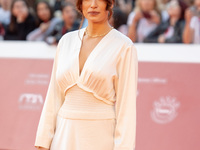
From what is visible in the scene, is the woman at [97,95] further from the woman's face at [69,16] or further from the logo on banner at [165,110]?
the woman's face at [69,16]

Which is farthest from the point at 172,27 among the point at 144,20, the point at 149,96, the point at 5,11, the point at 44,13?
the point at 5,11

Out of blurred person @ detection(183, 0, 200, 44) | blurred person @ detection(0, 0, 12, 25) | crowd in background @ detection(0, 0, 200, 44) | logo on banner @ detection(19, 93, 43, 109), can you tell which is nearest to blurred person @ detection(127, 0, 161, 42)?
crowd in background @ detection(0, 0, 200, 44)

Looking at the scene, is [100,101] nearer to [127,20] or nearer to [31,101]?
[31,101]

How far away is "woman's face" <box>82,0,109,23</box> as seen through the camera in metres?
2.34

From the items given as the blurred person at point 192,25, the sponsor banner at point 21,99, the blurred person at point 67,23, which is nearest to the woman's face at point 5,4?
the blurred person at point 67,23

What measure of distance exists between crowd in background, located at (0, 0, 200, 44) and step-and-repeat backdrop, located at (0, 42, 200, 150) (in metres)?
0.47

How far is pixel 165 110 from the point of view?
476 centimetres

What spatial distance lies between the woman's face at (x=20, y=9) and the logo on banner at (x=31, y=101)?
6.76 ft

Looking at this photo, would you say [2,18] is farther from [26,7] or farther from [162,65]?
[162,65]

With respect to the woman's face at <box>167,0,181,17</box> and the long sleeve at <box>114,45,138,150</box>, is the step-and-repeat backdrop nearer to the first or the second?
the woman's face at <box>167,0,181,17</box>

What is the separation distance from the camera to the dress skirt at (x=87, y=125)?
2.32 m

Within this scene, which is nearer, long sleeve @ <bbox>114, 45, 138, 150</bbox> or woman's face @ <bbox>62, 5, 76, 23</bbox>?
long sleeve @ <bbox>114, 45, 138, 150</bbox>

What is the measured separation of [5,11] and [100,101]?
18.0ft

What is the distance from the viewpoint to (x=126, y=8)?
20.4ft
